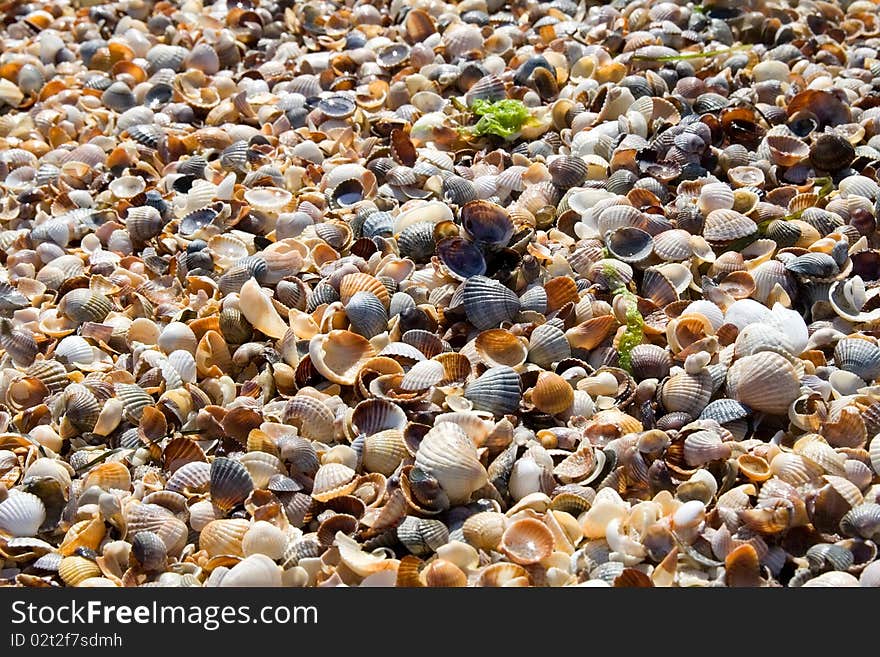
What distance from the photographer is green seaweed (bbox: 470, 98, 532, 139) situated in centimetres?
339

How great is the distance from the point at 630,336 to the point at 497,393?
42 cm

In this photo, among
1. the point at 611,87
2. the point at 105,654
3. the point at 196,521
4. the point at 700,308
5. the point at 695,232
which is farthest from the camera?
the point at 611,87

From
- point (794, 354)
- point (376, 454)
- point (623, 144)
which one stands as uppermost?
point (623, 144)

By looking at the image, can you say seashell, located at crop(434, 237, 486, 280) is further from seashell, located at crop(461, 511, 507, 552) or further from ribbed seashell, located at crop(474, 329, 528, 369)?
seashell, located at crop(461, 511, 507, 552)

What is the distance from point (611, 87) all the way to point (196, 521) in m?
2.11

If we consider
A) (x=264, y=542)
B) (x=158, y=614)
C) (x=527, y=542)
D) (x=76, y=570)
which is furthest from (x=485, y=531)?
(x=76, y=570)

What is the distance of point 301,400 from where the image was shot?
2443 millimetres

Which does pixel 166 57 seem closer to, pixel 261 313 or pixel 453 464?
pixel 261 313

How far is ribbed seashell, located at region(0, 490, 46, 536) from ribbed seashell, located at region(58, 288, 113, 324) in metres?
0.74

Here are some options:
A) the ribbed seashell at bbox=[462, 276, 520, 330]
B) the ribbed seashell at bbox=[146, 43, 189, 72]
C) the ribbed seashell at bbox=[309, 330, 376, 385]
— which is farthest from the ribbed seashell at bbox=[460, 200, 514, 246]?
the ribbed seashell at bbox=[146, 43, 189, 72]

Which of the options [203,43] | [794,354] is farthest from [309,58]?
[794,354]

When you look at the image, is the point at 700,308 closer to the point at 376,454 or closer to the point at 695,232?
the point at 695,232

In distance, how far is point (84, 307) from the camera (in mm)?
2928

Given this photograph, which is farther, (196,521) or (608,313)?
(608,313)
